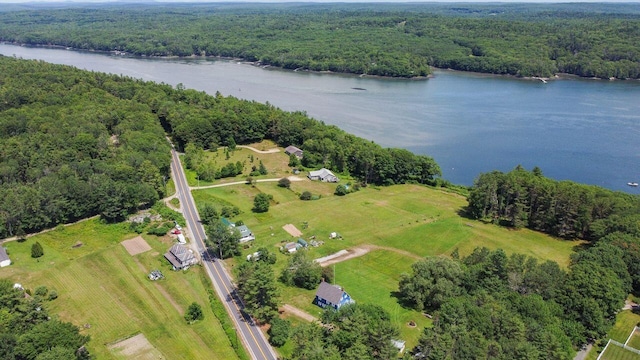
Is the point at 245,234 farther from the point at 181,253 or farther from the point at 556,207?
the point at 556,207

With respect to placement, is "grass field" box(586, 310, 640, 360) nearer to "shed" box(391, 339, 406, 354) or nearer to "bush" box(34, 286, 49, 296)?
"shed" box(391, 339, 406, 354)

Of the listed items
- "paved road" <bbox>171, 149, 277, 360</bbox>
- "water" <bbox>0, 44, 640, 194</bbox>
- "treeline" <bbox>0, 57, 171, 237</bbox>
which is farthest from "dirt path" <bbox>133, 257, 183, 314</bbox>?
→ "water" <bbox>0, 44, 640, 194</bbox>

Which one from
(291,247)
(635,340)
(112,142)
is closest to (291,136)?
(112,142)

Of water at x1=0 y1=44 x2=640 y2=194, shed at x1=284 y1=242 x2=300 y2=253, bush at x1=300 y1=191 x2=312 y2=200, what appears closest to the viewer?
shed at x1=284 y1=242 x2=300 y2=253

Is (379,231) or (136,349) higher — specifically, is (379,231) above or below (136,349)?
above

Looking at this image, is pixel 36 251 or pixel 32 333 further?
pixel 36 251
